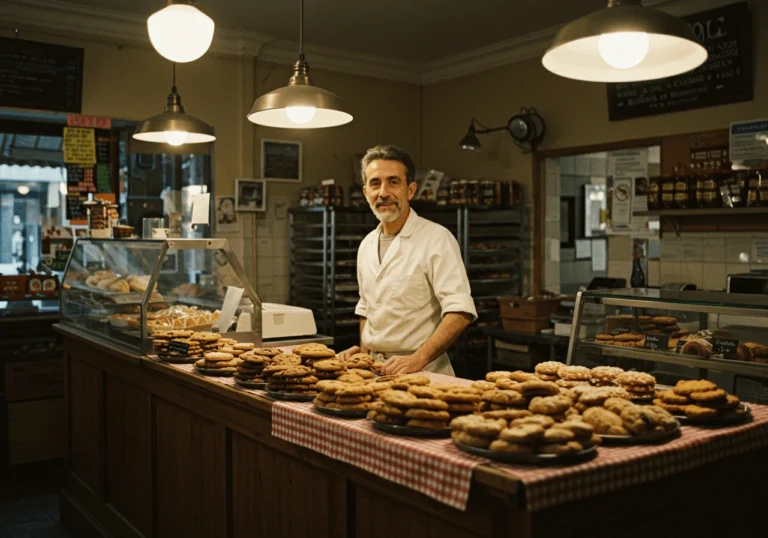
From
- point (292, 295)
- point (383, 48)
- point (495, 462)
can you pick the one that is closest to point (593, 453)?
point (495, 462)

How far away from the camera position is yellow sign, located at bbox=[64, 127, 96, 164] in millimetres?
6016

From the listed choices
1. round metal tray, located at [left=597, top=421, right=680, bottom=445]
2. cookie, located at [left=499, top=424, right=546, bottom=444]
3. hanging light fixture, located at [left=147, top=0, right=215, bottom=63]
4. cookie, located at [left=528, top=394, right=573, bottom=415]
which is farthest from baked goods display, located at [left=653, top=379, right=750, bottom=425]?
hanging light fixture, located at [left=147, top=0, right=215, bottom=63]

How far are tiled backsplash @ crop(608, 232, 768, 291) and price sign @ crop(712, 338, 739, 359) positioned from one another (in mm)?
2542

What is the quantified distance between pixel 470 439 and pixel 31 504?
13.3ft

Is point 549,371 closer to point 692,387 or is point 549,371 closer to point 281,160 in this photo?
point 692,387

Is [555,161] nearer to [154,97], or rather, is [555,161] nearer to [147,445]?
[154,97]

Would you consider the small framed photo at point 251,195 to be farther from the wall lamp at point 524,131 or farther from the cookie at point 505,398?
the cookie at point 505,398

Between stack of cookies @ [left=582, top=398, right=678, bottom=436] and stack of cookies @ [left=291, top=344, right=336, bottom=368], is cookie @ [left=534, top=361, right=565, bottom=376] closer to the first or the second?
stack of cookies @ [left=582, top=398, right=678, bottom=436]

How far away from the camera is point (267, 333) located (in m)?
4.34

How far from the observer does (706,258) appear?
5.45 meters

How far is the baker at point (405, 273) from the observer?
340 centimetres

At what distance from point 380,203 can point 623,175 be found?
345cm

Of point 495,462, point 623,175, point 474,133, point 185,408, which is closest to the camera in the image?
point 495,462

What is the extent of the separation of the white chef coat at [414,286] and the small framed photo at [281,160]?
3.58 meters
